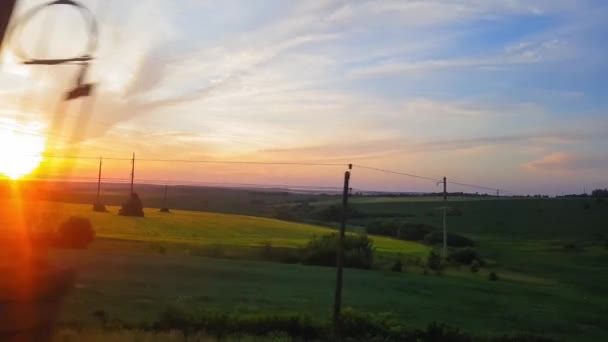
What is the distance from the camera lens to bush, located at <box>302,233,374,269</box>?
176 ft

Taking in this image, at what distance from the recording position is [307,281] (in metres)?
38.1

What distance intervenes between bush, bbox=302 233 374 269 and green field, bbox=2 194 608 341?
3.64 metres

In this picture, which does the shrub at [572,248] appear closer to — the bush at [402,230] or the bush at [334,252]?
the bush at [402,230]

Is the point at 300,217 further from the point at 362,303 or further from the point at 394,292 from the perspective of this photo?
the point at 362,303

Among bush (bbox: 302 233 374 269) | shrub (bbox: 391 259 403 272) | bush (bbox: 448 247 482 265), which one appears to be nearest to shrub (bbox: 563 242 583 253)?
bush (bbox: 448 247 482 265)

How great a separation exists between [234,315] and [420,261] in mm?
44604

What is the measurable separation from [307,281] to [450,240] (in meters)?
52.1

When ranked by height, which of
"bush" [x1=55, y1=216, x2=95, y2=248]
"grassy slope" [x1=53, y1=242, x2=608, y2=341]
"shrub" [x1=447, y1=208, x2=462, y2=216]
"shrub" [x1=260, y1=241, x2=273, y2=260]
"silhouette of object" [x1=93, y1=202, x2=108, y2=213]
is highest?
"shrub" [x1=447, y1=208, x2=462, y2=216]

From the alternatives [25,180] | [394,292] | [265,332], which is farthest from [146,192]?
[25,180]

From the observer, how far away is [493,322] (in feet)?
90.4

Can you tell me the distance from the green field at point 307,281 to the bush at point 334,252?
3.64m

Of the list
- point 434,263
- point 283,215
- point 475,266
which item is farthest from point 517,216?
point 434,263

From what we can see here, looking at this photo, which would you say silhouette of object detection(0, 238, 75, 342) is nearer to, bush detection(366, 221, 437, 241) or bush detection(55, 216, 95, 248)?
bush detection(55, 216, 95, 248)

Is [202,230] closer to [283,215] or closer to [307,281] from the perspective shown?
[283,215]
